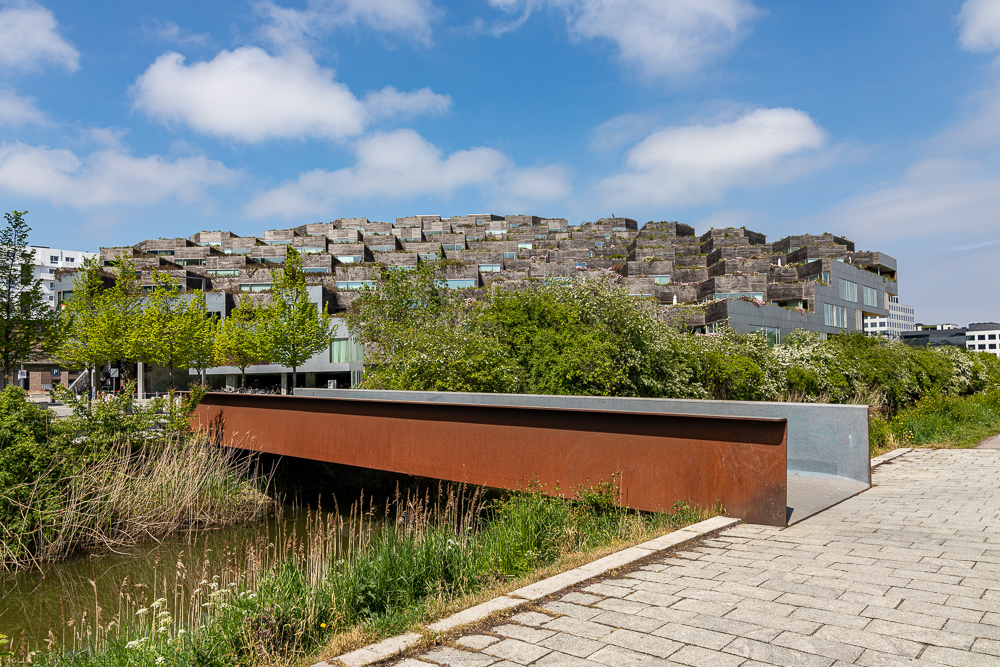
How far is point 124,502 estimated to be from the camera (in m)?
11.9

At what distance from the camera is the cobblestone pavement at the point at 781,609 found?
342 centimetres

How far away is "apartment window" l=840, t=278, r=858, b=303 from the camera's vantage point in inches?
2269

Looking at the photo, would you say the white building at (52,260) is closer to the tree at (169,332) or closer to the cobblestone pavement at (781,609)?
the tree at (169,332)

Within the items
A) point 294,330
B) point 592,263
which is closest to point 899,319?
point 592,263

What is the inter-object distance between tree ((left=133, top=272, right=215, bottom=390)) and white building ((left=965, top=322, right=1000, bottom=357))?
15124 centimetres

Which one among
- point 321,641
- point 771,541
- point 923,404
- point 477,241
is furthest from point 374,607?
point 477,241

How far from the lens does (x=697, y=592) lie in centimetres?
443

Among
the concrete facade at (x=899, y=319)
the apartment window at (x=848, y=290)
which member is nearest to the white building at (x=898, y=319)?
the concrete facade at (x=899, y=319)

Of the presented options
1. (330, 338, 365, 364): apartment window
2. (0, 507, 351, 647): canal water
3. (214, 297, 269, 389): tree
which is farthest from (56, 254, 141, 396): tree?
(0, 507, 351, 647): canal water

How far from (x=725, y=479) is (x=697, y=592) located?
2.64 m

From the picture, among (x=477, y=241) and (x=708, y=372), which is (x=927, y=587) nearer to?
(x=708, y=372)

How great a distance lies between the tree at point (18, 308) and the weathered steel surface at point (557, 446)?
64.2 ft

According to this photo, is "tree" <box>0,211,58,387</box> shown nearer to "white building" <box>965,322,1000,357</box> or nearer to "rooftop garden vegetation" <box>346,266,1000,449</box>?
"rooftop garden vegetation" <box>346,266,1000,449</box>

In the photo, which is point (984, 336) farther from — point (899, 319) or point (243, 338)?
point (243, 338)
